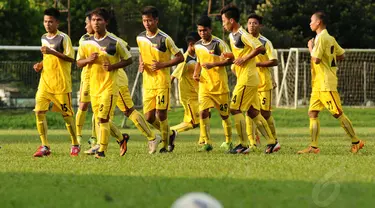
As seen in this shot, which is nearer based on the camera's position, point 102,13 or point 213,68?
point 102,13

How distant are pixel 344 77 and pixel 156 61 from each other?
27027 mm

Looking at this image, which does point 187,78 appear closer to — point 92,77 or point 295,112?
point 92,77

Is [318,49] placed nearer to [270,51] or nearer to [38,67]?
[270,51]

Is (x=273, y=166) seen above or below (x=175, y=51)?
below

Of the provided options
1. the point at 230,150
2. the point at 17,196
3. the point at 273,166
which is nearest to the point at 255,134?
the point at 230,150

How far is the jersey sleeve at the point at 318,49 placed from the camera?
53.2 ft

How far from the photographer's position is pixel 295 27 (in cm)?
5147

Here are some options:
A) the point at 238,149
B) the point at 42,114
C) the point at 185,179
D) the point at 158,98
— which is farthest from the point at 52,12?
the point at 185,179

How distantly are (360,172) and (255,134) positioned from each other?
6.85 m

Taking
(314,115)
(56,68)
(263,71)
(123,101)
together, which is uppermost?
(56,68)

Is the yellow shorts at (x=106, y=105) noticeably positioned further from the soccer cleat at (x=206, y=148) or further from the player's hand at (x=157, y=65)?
the soccer cleat at (x=206, y=148)

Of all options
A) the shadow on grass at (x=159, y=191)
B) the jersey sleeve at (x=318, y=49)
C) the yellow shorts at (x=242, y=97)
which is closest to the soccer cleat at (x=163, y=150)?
the yellow shorts at (x=242, y=97)

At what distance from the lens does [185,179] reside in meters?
11.2

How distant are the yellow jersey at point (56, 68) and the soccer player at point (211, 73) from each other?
2.29 m
